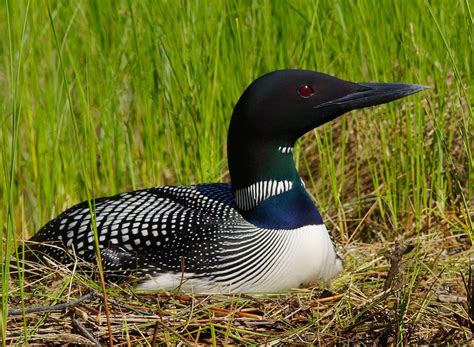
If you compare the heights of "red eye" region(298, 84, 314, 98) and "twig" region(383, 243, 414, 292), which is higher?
"red eye" region(298, 84, 314, 98)

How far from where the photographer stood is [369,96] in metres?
3.57

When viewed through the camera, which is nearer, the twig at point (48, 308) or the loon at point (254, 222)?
the twig at point (48, 308)

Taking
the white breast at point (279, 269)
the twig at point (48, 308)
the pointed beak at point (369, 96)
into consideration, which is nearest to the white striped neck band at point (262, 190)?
the white breast at point (279, 269)

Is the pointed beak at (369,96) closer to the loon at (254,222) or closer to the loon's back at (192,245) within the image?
the loon at (254,222)

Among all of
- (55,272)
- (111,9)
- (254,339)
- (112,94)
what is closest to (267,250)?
(254,339)

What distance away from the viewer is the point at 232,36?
14.3 ft

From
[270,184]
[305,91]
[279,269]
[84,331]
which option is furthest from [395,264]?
[84,331]

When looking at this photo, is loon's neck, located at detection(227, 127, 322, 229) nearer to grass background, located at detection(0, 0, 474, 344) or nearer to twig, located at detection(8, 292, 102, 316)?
grass background, located at detection(0, 0, 474, 344)

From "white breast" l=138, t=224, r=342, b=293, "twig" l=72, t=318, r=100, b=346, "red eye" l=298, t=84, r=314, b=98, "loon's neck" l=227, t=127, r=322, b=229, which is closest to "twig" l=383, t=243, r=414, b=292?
"white breast" l=138, t=224, r=342, b=293

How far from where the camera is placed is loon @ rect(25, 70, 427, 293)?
11.5 feet

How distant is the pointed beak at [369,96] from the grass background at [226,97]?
55 centimetres

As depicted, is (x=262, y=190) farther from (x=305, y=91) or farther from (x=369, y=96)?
(x=369, y=96)

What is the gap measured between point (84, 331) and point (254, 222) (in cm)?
96

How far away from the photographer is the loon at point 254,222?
3.49 meters
